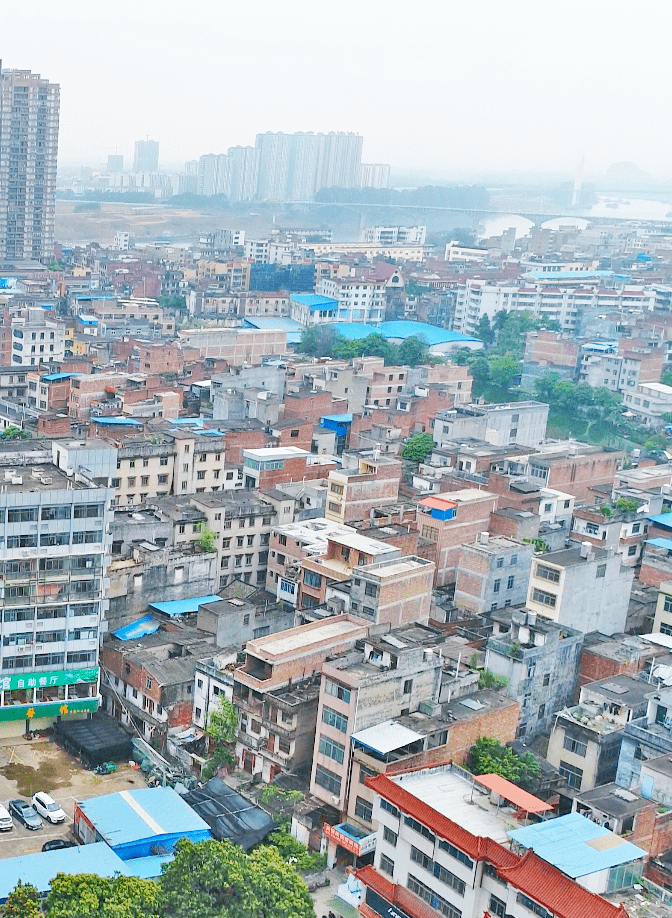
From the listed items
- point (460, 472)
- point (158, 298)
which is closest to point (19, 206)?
point (158, 298)

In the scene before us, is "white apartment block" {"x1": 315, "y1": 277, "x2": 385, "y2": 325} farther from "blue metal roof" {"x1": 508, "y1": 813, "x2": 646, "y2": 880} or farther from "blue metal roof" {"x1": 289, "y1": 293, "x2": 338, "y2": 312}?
"blue metal roof" {"x1": 508, "y1": 813, "x2": 646, "y2": 880}

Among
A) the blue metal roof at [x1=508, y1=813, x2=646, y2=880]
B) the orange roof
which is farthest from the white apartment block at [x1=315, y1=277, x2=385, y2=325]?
the blue metal roof at [x1=508, y1=813, x2=646, y2=880]

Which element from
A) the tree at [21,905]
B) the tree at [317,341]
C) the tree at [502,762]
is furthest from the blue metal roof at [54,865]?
the tree at [317,341]

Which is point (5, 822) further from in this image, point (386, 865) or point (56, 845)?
point (386, 865)

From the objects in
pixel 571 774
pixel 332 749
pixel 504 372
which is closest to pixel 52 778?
pixel 332 749

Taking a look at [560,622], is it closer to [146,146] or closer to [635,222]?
[635,222]

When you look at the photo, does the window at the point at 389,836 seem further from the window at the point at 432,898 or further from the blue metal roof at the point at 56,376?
the blue metal roof at the point at 56,376
